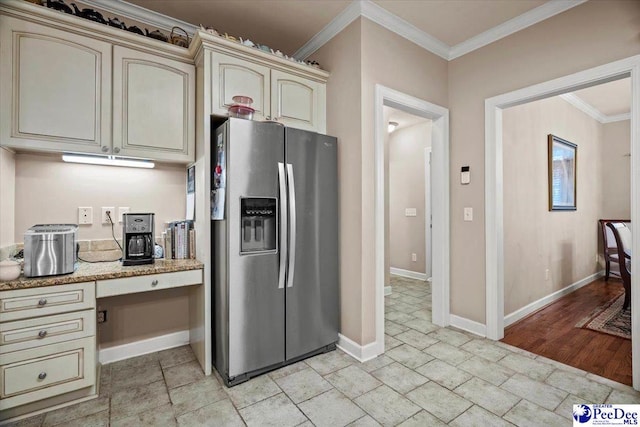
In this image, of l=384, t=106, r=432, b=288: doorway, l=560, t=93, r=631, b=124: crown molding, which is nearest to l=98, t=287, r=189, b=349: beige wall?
l=384, t=106, r=432, b=288: doorway

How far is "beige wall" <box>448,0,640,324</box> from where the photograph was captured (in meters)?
2.15

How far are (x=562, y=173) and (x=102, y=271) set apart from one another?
531 cm

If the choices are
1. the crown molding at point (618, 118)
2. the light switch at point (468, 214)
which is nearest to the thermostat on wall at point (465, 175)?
the light switch at point (468, 214)

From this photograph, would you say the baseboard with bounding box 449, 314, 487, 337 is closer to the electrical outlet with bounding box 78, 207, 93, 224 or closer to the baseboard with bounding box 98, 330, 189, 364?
the baseboard with bounding box 98, 330, 189, 364

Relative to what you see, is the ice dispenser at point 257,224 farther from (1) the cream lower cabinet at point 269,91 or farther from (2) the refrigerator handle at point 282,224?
(1) the cream lower cabinet at point 269,91

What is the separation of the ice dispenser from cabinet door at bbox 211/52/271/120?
734 mm

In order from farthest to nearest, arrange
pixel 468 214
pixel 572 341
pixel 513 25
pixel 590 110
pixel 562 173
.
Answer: pixel 590 110, pixel 562 173, pixel 468 214, pixel 572 341, pixel 513 25

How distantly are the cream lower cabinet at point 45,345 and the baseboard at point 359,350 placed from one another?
5.85 feet

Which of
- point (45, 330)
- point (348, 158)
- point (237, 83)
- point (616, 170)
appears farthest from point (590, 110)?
point (45, 330)

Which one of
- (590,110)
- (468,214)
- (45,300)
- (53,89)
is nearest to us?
(45,300)

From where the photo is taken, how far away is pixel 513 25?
2615 mm

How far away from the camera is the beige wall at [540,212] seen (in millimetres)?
3203

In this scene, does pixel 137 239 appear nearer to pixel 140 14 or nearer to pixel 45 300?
pixel 45 300

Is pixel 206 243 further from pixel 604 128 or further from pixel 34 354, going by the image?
pixel 604 128
